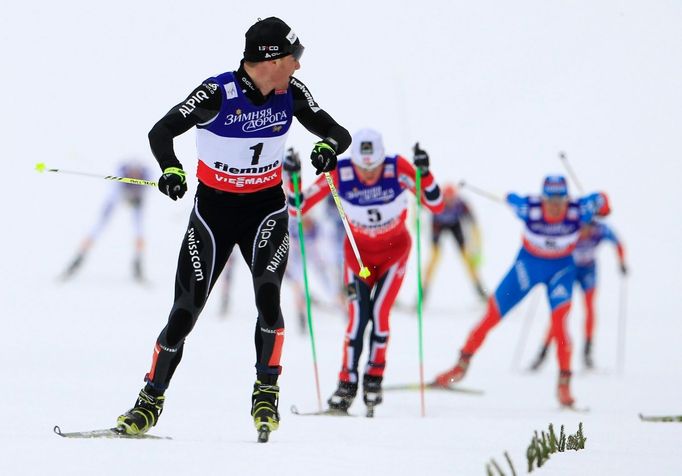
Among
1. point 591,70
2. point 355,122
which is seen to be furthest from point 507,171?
point 591,70

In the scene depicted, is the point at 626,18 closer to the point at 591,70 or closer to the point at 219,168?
the point at 591,70

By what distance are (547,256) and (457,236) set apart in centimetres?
647

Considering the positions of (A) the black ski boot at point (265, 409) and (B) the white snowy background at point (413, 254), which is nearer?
(A) the black ski boot at point (265, 409)

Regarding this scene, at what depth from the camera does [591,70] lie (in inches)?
1238

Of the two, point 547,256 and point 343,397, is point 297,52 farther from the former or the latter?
point 547,256

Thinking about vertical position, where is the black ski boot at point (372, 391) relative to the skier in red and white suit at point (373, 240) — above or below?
below

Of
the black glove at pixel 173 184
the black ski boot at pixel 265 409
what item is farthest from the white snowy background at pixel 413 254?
the black glove at pixel 173 184

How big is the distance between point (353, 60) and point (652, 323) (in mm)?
14626

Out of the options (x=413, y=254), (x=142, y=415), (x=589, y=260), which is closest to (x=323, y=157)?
(x=142, y=415)

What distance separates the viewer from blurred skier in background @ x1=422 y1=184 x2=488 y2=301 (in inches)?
671

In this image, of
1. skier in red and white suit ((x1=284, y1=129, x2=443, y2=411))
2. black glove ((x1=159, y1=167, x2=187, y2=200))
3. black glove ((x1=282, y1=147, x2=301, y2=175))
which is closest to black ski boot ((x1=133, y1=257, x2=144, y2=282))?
skier in red and white suit ((x1=284, y1=129, x2=443, y2=411))

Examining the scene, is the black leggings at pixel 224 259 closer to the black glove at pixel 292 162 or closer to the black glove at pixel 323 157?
the black glove at pixel 323 157

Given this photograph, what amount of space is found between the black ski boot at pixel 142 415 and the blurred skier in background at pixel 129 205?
9529mm

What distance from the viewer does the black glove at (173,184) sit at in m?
5.26
